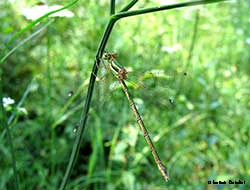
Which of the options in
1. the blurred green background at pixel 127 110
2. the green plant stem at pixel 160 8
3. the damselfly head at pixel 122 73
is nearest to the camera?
the green plant stem at pixel 160 8

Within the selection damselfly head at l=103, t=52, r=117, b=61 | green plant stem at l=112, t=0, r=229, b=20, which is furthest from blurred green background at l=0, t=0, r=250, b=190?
green plant stem at l=112, t=0, r=229, b=20

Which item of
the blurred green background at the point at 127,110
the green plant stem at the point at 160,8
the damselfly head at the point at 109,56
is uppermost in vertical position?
the blurred green background at the point at 127,110

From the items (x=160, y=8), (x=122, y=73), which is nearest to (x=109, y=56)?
(x=122, y=73)

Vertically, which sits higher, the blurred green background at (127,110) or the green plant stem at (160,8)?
the blurred green background at (127,110)

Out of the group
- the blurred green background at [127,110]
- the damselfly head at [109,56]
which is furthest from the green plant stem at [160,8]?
the blurred green background at [127,110]

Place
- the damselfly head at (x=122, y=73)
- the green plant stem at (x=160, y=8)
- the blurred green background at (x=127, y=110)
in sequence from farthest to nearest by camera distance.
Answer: the blurred green background at (x=127, y=110) < the damselfly head at (x=122, y=73) < the green plant stem at (x=160, y=8)

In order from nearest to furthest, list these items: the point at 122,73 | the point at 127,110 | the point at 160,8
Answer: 1. the point at 160,8
2. the point at 122,73
3. the point at 127,110

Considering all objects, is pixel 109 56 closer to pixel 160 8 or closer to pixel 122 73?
pixel 122 73

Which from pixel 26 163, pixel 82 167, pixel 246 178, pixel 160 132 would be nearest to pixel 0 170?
pixel 26 163

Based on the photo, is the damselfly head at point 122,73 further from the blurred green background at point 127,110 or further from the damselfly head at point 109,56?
the blurred green background at point 127,110

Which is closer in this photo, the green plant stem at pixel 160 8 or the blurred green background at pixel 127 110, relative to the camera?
the green plant stem at pixel 160 8
